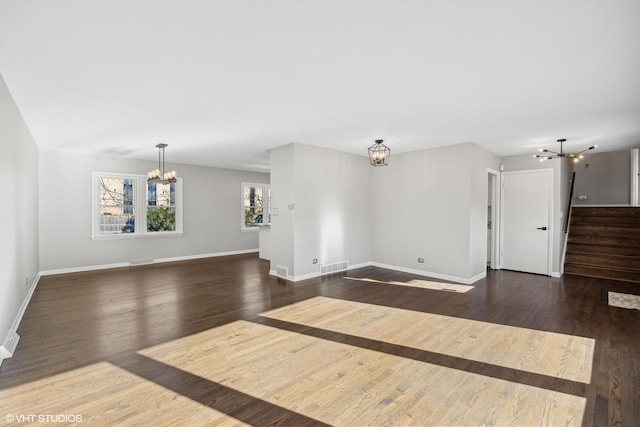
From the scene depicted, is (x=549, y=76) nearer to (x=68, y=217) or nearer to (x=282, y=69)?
(x=282, y=69)

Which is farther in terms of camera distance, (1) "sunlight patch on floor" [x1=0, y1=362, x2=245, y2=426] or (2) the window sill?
(2) the window sill

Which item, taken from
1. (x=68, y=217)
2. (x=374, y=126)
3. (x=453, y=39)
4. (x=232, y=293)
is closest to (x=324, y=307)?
(x=232, y=293)

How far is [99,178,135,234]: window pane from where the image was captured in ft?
23.6

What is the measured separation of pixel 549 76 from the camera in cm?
283

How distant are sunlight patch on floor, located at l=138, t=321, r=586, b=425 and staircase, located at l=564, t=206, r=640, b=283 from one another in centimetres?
552

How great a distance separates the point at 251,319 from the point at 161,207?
18.1 feet

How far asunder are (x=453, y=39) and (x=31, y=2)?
8.84 ft

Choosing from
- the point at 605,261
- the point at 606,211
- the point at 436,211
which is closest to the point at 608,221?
the point at 606,211

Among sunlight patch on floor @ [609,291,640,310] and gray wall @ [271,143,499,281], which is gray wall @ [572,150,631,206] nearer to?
gray wall @ [271,143,499,281]

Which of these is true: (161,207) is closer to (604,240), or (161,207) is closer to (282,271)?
(282,271)

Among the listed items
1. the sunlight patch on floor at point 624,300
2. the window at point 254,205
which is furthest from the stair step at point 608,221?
the window at point 254,205

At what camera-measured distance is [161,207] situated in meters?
8.07

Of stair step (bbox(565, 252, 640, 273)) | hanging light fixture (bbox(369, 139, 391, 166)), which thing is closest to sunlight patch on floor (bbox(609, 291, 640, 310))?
stair step (bbox(565, 252, 640, 273))

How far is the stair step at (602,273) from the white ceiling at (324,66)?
2.89m
